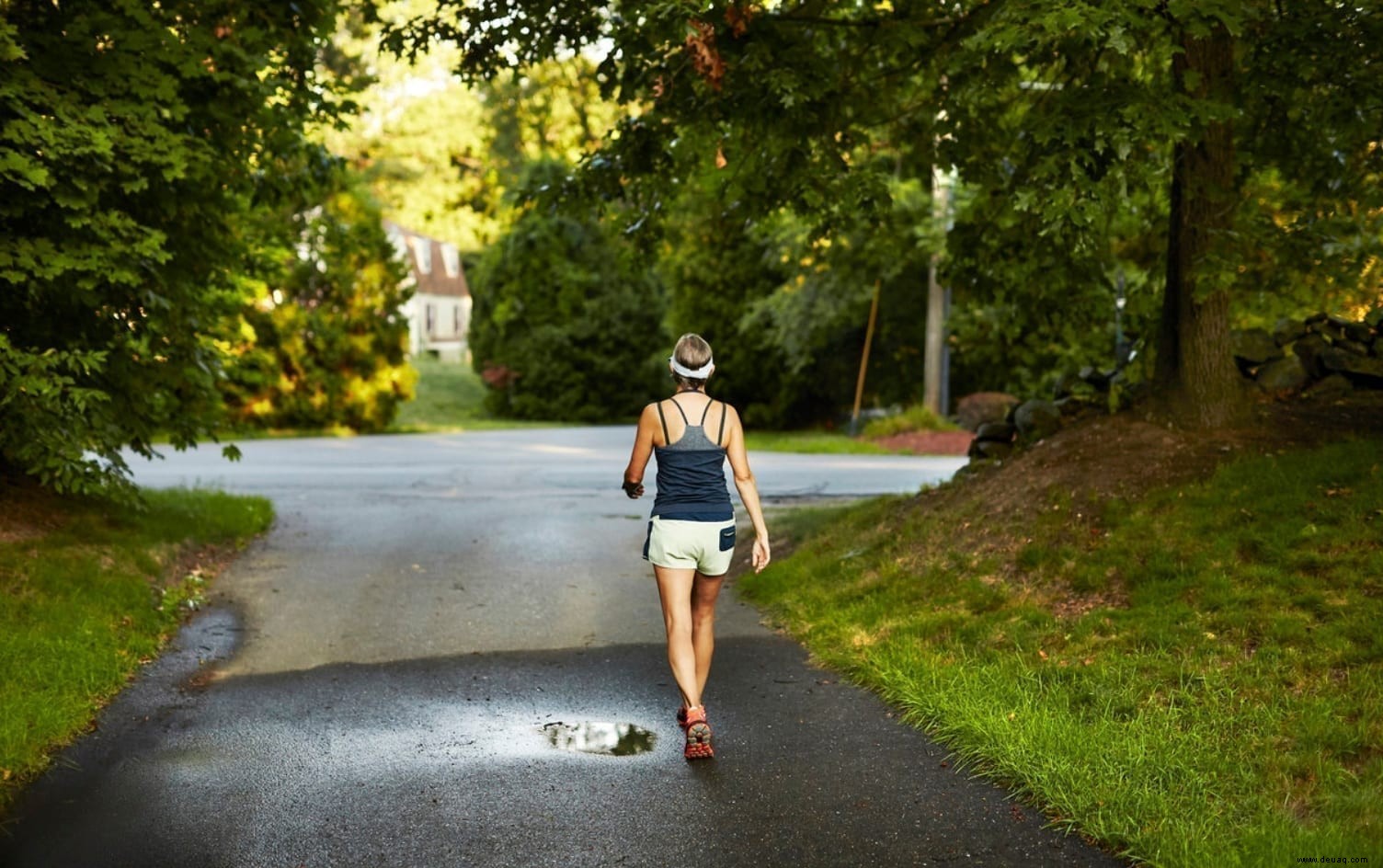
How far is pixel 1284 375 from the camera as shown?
10.0 metres

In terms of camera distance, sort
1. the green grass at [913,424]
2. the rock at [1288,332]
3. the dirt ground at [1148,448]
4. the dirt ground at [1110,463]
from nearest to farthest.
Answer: the dirt ground at [1110,463] → the dirt ground at [1148,448] → the rock at [1288,332] → the green grass at [913,424]

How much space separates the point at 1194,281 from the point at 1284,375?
1974mm

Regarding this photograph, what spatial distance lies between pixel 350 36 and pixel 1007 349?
74.5ft

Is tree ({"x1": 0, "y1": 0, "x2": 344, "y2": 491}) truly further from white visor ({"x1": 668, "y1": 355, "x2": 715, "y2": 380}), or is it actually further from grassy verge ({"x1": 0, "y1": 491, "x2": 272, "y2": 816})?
white visor ({"x1": 668, "y1": 355, "x2": 715, "y2": 380})

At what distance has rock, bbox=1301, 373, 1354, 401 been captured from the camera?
9750 mm

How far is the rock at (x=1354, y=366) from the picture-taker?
977 centimetres

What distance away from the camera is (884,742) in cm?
588

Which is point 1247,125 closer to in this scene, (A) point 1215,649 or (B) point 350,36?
(A) point 1215,649

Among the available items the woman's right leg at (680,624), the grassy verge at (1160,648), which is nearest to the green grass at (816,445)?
the grassy verge at (1160,648)

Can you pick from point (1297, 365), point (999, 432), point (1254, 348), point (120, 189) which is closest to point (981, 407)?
point (999, 432)

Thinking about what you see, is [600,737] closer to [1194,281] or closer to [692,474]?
[692,474]

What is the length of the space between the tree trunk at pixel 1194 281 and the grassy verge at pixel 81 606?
7.44 m

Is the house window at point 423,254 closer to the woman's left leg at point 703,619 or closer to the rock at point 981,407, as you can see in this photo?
the rock at point 981,407

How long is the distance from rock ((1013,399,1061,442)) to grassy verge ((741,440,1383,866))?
1808 mm
